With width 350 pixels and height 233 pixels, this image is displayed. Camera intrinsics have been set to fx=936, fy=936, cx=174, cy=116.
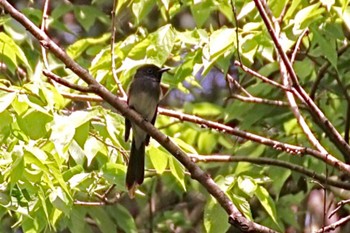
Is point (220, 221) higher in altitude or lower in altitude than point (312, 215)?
higher

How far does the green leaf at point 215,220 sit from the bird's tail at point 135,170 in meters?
0.64

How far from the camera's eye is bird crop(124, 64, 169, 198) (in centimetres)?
553

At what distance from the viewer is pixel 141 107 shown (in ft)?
20.6

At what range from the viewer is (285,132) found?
22.1ft

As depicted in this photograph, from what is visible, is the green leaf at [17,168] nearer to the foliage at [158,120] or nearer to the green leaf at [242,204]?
the foliage at [158,120]

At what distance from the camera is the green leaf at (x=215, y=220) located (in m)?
4.72

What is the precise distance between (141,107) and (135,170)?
83cm

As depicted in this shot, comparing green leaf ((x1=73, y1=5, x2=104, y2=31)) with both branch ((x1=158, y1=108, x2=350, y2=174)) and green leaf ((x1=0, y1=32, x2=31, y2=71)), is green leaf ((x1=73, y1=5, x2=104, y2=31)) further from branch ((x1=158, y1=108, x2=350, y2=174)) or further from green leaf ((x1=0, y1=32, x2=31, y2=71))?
green leaf ((x1=0, y1=32, x2=31, y2=71))

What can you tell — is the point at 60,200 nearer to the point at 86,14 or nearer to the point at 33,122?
the point at 33,122

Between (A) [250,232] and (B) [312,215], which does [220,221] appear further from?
(B) [312,215]

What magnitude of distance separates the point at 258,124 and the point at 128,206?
2.94 meters

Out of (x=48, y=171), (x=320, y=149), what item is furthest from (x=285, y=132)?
(x=48, y=171)

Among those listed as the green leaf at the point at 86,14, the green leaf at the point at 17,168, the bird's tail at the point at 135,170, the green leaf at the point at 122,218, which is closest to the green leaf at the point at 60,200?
the green leaf at the point at 17,168

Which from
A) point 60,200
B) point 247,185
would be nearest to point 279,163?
point 247,185
